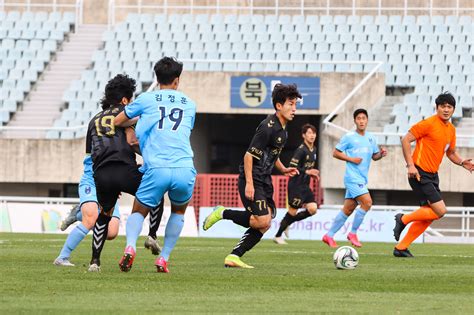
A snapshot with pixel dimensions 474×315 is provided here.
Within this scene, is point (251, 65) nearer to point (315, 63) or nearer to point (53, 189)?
point (315, 63)

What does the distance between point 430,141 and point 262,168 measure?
352 cm

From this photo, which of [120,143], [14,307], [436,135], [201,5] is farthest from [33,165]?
[14,307]

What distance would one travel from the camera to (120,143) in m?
11.7

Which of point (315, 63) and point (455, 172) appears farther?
point (315, 63)

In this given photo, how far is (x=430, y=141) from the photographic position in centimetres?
1528

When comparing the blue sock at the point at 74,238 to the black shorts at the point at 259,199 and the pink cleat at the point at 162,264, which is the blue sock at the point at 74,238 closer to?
the pink cleat at the point at 162,264

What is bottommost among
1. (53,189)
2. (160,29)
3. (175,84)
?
(53,189)

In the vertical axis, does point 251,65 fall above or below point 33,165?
above

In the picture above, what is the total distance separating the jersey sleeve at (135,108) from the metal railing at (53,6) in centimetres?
2840

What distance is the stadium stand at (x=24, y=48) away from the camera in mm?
35209

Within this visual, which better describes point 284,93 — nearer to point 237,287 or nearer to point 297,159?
point 237,287

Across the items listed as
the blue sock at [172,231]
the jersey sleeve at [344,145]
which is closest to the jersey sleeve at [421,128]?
the jersey sleeve at [344,145]

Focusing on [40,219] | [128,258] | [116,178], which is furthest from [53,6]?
[128,258]

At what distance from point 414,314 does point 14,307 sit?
8.84ft
